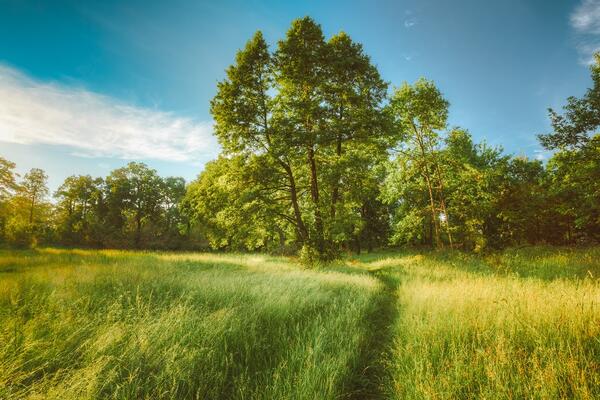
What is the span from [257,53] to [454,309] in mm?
15373

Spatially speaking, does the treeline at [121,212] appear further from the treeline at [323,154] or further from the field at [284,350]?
the field at [284,350]

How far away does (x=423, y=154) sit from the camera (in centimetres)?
2006

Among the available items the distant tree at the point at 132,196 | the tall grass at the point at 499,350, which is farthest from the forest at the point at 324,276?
the distant tree at the point at 132,196

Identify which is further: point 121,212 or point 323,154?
point 121,212

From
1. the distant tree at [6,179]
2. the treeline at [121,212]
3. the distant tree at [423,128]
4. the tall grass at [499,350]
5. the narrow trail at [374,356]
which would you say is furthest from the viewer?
Answer: the treeline at [121,212]

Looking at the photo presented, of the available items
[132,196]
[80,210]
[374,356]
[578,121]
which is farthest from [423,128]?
[80,210]

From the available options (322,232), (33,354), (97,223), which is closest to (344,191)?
(322,232)

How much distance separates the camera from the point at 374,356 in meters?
4.00

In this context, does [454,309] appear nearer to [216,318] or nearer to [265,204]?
[216,318]

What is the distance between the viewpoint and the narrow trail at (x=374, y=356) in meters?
3.13

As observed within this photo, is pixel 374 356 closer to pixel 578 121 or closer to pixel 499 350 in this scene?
pixel 499 350

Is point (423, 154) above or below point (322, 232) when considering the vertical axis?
above

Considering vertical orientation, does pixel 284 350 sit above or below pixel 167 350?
below

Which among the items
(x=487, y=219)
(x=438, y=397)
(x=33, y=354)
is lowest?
(x=438, y=397)
